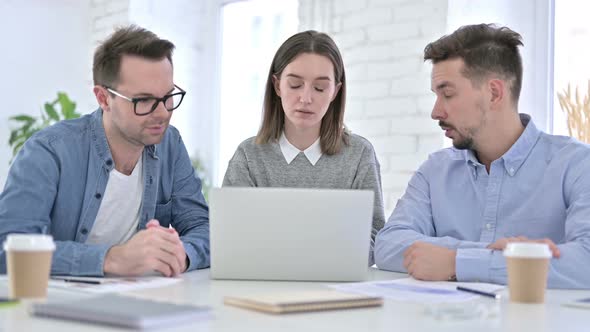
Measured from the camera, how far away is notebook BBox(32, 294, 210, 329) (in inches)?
45.2

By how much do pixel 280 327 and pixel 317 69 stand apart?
1.49 meters

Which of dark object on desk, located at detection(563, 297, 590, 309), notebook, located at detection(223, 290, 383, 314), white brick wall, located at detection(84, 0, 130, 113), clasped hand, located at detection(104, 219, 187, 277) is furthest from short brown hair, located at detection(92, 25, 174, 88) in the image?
white brick wall, located at detection(84, 0, 130, 113)

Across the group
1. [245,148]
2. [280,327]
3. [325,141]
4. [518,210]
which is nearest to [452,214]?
[518,210]

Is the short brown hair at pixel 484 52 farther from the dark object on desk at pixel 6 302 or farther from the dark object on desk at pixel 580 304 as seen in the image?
the dark object on desk at pixel 6 302

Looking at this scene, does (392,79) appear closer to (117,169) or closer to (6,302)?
(117,169)

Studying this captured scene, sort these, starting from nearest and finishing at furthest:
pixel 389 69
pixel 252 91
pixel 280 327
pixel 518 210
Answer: pixel 280 327
pixel 518 210
pixel 389 69
pixel 252 91

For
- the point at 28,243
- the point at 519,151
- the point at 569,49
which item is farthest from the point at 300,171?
the point at 569,49

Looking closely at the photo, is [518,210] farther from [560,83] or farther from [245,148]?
[560,83]

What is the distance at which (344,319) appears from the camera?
4.29 ft

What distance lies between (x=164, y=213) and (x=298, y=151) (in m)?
0.50

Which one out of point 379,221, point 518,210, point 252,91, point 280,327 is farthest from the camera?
point 252,91

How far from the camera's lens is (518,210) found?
7.41 feet

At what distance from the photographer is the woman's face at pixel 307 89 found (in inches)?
100

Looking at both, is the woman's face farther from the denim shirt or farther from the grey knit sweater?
the denim shirt
